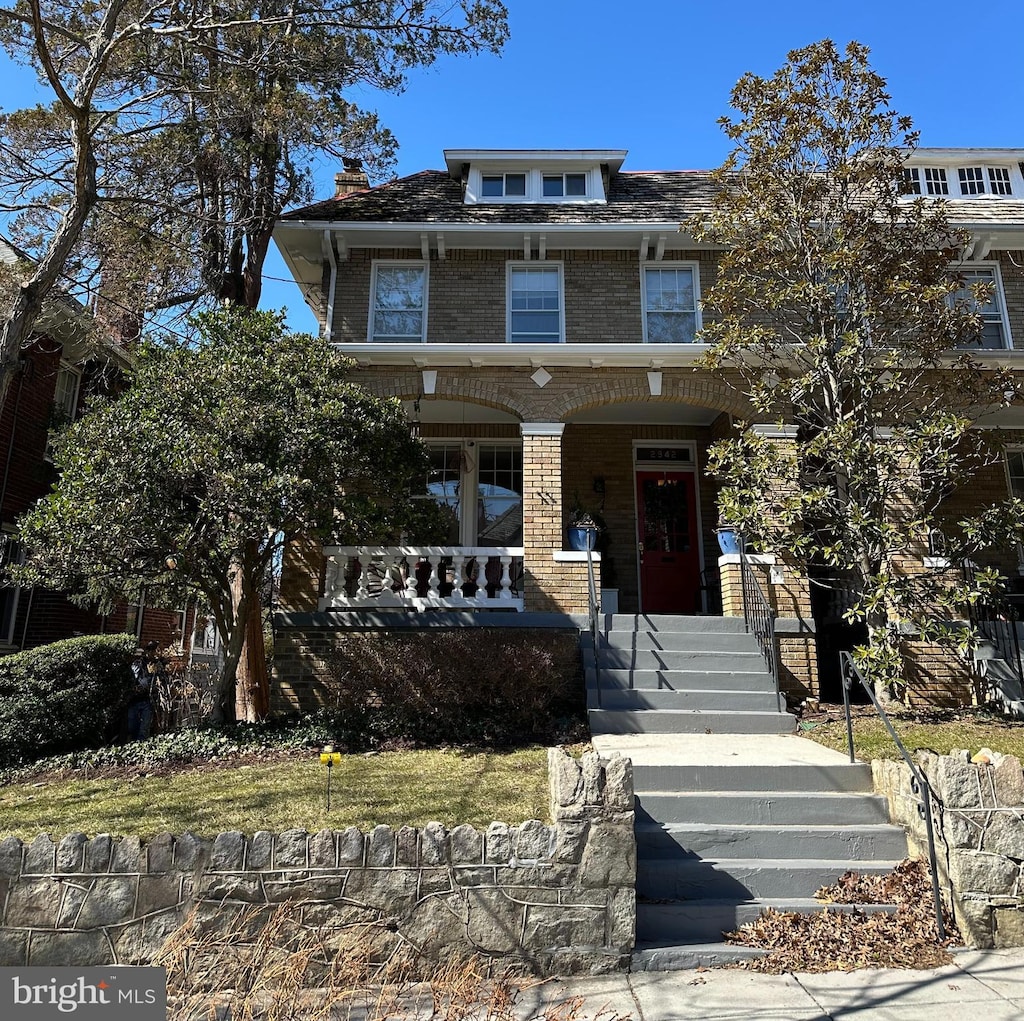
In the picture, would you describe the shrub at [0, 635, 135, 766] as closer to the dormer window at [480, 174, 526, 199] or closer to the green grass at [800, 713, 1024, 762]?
the green grass at [800, 713, 1024, 762]

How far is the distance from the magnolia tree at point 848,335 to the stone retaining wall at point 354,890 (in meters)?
5.59

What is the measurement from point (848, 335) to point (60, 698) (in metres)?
10.4

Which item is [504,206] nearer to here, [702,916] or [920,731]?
[920,731]

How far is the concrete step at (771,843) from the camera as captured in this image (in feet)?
17.2

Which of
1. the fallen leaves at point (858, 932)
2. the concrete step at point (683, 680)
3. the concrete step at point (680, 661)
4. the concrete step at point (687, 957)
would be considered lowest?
the concrete step at point (687, 957)

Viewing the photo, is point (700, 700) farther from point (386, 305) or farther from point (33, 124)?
point (33, 124)

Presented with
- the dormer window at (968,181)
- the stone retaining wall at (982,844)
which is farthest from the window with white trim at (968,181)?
the stone retaining wall at (982,844)

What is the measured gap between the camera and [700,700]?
834cm

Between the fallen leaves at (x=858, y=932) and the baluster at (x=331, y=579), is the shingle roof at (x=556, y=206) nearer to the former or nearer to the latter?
the baluster at (x=331, y=579)

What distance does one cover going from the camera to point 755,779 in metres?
5.80

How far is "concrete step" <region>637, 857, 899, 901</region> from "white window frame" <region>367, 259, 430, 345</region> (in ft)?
30.2

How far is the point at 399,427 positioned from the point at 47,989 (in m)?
6.63

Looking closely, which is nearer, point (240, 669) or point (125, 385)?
point (240, 669)

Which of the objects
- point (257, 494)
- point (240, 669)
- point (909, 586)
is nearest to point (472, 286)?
point (257, 494)
